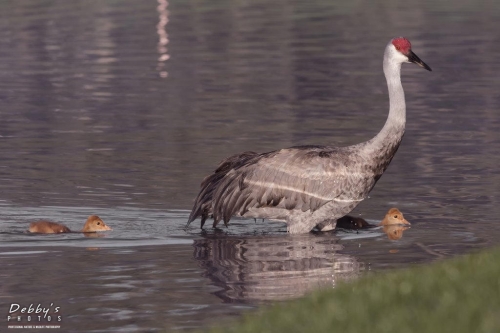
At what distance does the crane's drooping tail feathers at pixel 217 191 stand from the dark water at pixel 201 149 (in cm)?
32

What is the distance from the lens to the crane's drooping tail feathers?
17516 millimetres

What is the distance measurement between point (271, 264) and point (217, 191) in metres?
2.24

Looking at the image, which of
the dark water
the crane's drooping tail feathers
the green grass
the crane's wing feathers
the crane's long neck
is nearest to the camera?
the green grass

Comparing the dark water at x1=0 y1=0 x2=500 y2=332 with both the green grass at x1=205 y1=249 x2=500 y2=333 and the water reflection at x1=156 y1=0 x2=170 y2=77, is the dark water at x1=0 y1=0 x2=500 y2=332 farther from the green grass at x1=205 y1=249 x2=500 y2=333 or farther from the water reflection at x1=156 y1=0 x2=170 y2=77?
the green grass at x1=205 y1=249 x2=500 y2=333

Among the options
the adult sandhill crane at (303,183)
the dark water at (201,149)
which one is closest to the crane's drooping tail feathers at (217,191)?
the adult sandhill crane at (303,183)

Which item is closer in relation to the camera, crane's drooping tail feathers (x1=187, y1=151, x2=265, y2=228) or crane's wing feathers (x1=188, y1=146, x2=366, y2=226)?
crane's wing feathers (x1=188, y1=146, x2=366, y2=226)

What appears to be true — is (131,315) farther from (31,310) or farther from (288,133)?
(288,133)

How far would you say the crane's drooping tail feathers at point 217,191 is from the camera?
690 inches

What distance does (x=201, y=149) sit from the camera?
24.2 m

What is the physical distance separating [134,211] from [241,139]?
22.1 feet

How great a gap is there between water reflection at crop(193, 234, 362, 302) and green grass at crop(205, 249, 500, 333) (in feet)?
7.05

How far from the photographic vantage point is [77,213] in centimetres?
1894

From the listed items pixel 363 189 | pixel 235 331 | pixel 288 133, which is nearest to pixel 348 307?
pixel 235 331

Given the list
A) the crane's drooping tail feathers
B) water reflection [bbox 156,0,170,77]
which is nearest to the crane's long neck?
the crane's drooping tail feathers
